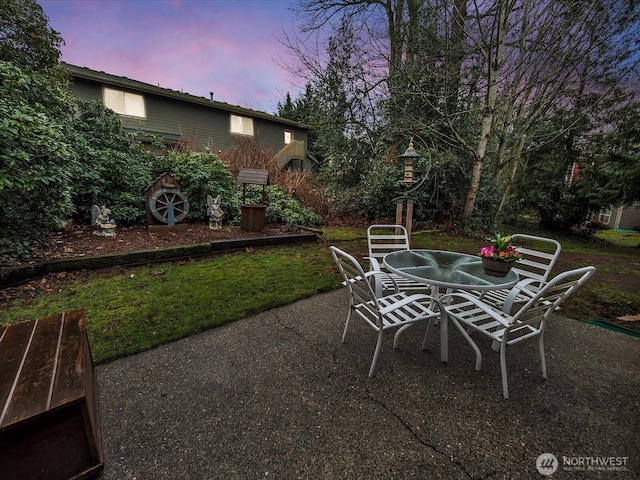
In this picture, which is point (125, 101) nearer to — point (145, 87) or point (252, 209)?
point (145, 87)

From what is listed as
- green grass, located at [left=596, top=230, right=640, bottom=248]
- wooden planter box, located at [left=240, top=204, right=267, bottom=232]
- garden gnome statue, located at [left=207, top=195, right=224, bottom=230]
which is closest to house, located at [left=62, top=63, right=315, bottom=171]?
garden gnome statue, located at [left=207, top=195, right=224, bottom=230]

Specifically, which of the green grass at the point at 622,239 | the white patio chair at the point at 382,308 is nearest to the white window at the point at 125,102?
the white patio chair at the point at 382,308

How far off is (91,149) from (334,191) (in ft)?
20.3

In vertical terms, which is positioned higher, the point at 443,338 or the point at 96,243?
the point at 96,243

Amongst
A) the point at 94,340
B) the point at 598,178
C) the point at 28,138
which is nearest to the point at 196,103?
the point at 28,138

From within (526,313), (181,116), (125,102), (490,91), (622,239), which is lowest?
(622,239)

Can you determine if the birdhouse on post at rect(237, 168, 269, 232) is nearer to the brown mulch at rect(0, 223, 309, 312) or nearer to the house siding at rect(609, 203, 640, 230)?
the brown mulch at rect(0, 223, 309, 312)

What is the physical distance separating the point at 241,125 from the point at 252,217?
37.5ft

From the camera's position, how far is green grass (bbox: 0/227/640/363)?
8.22 feet

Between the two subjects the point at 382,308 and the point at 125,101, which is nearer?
the point at 382,308

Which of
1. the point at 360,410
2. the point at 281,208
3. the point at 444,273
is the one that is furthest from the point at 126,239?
the point at 444,273

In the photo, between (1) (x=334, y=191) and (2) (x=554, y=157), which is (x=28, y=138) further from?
(2) (x=554, y=157)

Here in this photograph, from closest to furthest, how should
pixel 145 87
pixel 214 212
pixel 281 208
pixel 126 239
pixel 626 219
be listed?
pixel 126 239 → pixel 214 212 → pixel 281 208 → pixel 145 87 → pixel 626 219

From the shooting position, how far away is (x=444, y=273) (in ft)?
7.50
